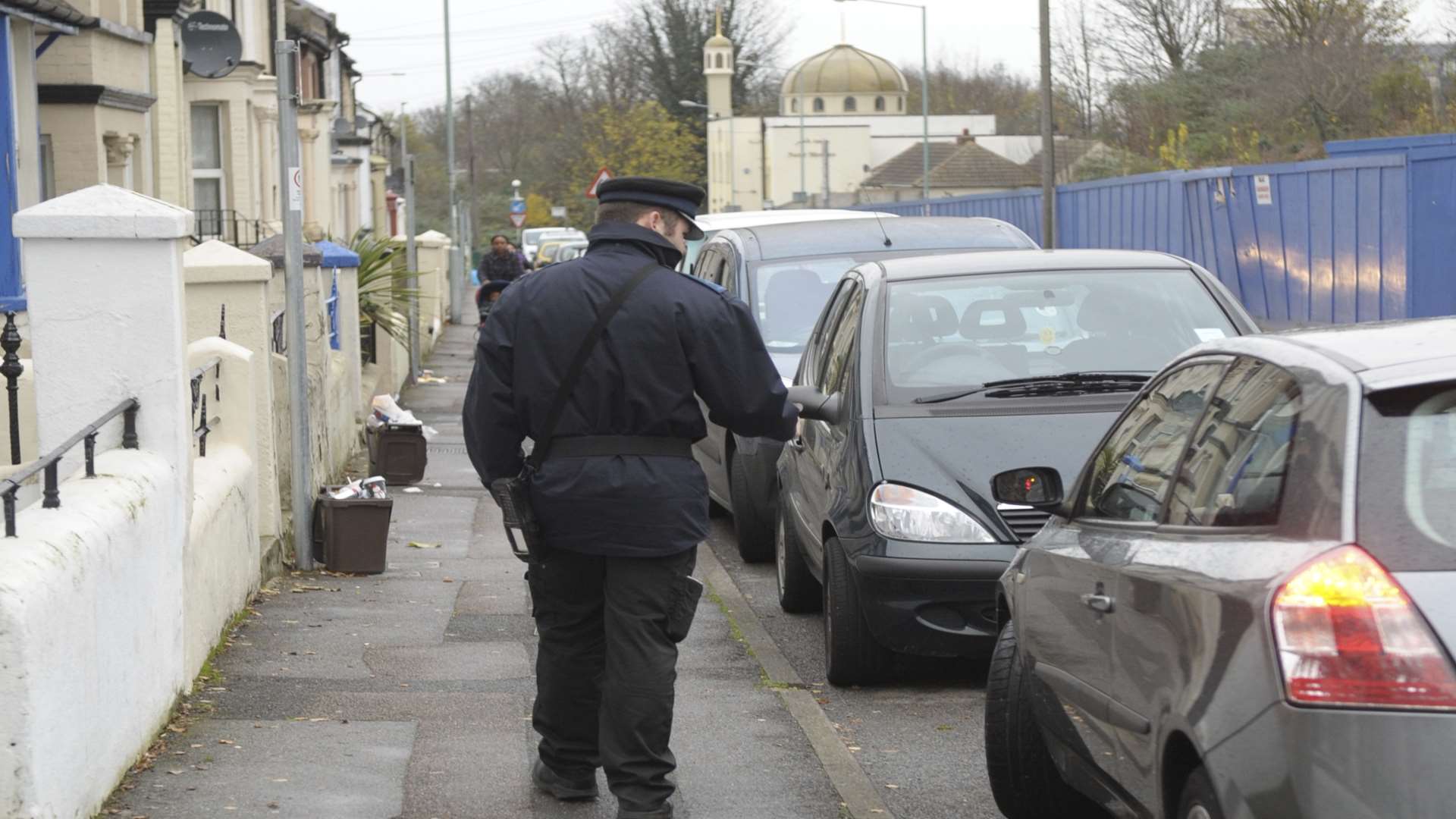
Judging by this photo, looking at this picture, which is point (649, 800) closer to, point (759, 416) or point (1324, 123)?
point (759, 416)

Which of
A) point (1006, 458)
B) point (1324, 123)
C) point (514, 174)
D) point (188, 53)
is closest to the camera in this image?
point (1006, 458)

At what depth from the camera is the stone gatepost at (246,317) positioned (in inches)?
364

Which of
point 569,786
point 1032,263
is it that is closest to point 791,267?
point 1032,263

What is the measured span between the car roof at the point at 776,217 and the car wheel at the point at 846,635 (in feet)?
15.7

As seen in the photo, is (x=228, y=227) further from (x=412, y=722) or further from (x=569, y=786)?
(x=569, y=786)

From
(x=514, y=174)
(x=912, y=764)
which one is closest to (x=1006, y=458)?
(x=912, y=764)

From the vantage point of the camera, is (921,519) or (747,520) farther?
(747,520)

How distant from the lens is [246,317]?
9633mm

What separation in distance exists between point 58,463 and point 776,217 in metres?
8.69

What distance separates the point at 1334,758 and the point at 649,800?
239 centimetres

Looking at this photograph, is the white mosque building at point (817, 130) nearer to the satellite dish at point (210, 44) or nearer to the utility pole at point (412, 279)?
the utility pole at point (412, 279)

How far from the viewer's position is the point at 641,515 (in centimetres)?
487

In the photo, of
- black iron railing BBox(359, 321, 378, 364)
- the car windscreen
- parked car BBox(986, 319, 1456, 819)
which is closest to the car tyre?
parked car BBox(986, 319, 1456, 819)

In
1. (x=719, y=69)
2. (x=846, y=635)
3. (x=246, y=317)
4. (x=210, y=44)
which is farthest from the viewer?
(x=719, y=69)
